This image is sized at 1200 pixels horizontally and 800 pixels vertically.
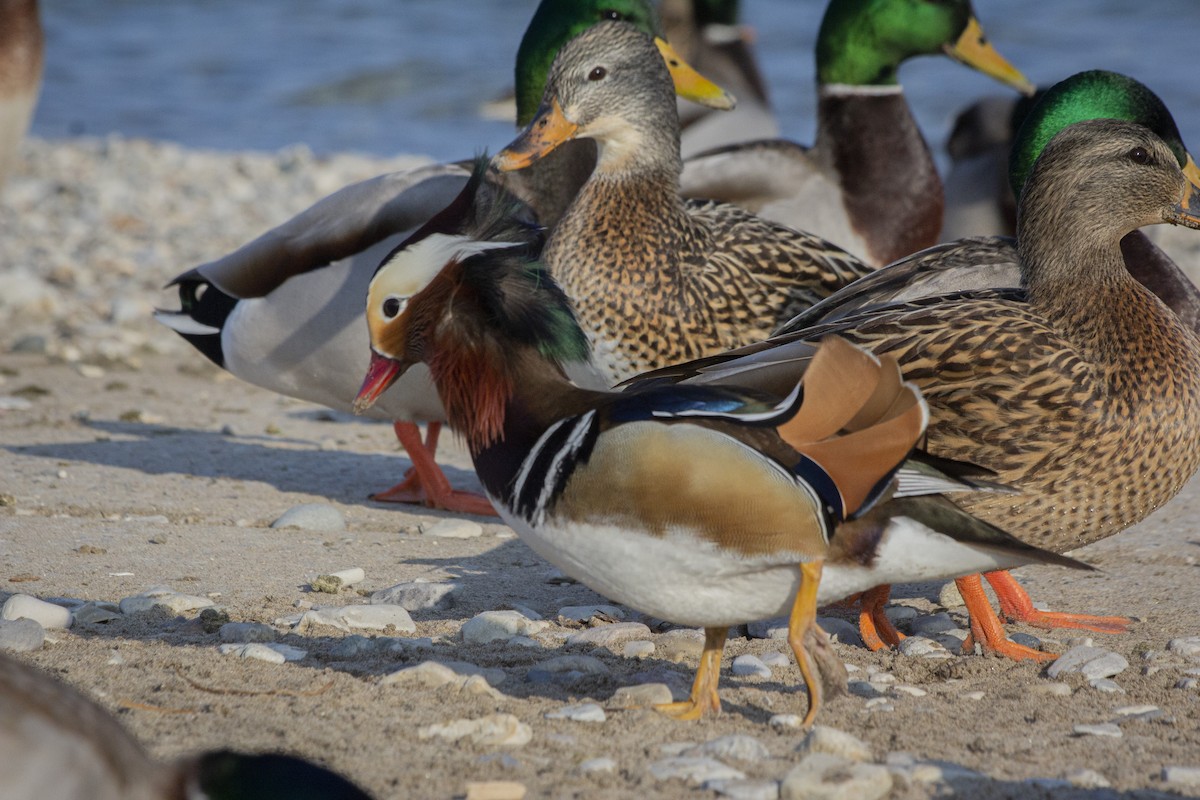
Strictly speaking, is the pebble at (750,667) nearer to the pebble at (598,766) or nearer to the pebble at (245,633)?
the pebble at (598,766)

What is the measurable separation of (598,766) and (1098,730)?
1.17 metres

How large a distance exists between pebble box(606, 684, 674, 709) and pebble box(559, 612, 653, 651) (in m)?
0.51

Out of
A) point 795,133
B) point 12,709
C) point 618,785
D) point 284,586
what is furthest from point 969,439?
point 795,133

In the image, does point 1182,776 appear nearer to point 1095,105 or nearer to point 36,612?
point 36,612

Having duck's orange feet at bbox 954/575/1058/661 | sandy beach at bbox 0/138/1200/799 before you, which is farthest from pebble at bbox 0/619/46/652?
duck's orange feet at bbox 954/575/1058/661

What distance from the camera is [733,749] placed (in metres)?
3.21

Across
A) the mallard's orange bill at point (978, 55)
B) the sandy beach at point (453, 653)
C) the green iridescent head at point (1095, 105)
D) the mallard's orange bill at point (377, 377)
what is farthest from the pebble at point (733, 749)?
the mallard's orange bill at point (978, 55)

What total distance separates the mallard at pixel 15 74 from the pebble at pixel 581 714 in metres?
4.02

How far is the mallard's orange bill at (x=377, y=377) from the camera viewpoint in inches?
150

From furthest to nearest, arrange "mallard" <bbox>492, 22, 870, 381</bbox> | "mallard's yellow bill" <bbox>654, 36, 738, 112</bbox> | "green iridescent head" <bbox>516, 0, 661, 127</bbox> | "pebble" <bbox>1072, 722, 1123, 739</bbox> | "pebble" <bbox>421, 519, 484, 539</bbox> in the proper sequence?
"green iridescent head" <bbox>516, 0, 661, 127</bbox>
"mallard's yellow bill" <bbox>654, 36, 738, 112</bbox>
"pebble" <bbox>421, 519, 484, 539</bbox>
"mallard" <bbox>492, 22, 870, 381</bbox>
"pebble" <bbox>1072, 722, 1123, 739</bbox>

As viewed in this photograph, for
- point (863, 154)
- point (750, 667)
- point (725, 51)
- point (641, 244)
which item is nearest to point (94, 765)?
point (750, 667)

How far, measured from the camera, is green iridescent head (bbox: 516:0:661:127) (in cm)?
690

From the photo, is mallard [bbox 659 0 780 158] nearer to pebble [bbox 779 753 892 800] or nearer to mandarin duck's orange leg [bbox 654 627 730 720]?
mandarin duck's orange leg [bbox 654 627 730 720]

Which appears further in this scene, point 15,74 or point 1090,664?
point 15,74
